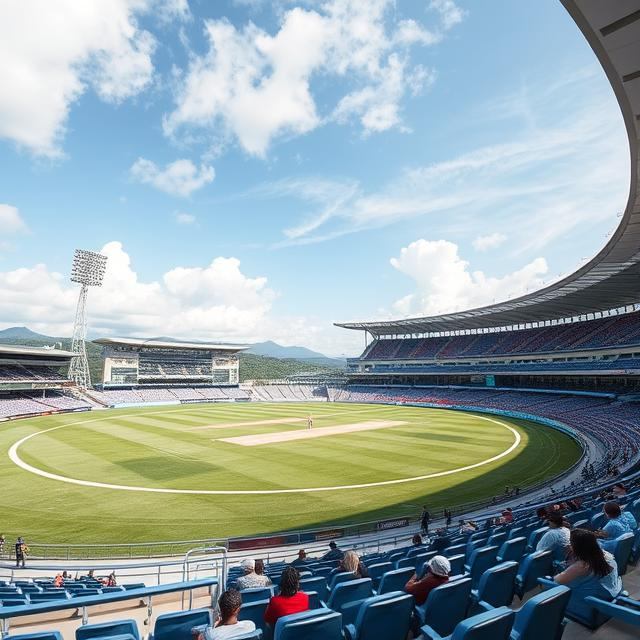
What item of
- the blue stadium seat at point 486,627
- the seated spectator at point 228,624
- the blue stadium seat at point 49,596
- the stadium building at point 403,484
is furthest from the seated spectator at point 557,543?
the blue stadium seat at point 49,596

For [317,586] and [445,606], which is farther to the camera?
[317,586]

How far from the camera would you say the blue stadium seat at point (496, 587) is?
5.50m

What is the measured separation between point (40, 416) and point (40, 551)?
58.2m

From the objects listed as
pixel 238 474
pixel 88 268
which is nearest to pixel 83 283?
pixel 88 268

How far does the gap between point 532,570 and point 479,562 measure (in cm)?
105

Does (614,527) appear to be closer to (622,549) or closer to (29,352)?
(622,549)

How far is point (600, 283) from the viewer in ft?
145

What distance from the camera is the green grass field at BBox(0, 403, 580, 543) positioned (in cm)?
2170

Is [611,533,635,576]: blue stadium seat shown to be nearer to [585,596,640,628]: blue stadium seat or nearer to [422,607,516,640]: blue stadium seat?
[585,596,640,628]: blue stadium seat

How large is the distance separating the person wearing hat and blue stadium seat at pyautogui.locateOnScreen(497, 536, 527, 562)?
7.69ft

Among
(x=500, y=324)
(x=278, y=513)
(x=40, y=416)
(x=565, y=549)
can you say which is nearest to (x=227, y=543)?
(x=278, y=513)

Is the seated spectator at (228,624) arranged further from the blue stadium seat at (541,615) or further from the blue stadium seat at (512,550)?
the blue stadium seat at (512,550)

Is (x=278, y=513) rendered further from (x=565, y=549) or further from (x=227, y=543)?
(x=565, y=549)

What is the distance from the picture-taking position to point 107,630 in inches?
176
